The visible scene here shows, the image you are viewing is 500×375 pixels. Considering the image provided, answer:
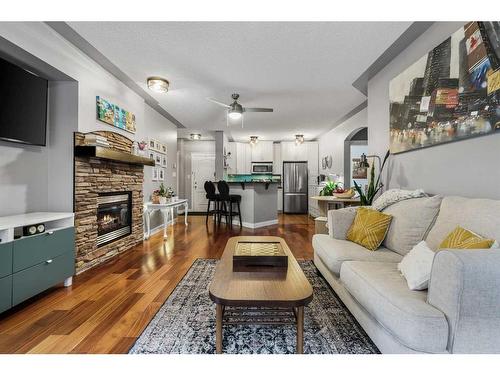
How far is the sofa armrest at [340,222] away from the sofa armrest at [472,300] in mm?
1359

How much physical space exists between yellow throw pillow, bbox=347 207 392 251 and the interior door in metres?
5.98

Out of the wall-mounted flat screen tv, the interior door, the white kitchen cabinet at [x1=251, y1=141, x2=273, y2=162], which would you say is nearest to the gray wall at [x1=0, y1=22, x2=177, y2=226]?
the wall-mounted flat screen tv

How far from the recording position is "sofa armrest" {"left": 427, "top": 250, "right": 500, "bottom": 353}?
970 mm

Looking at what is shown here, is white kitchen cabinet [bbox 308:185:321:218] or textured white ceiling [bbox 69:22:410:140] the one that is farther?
white kitchen cabinet [bbox 308:185:321:218]

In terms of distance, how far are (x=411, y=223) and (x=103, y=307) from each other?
102 inches

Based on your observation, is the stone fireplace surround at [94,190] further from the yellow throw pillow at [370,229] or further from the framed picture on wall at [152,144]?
the yellow throw pillow at [370,229]

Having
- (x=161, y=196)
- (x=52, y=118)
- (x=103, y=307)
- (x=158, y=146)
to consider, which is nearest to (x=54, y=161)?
(x=52, y=118)

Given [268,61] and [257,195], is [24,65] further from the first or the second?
[257,195]

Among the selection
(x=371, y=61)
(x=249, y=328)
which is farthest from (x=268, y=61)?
(x=249, y=328)

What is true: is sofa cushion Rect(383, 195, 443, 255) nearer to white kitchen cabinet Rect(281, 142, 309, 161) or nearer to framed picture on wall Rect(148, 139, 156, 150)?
framed picture on wall Rect(148, 139, 156, 150)

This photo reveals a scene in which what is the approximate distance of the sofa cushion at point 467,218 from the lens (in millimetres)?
1353

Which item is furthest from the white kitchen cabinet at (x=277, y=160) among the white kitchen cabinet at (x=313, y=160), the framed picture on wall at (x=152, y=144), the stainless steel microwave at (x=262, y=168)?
the framed picture on wall at (x=152, y=144)

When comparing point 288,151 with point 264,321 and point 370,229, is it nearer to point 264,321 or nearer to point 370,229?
point 370,229

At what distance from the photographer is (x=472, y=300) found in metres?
0.98
